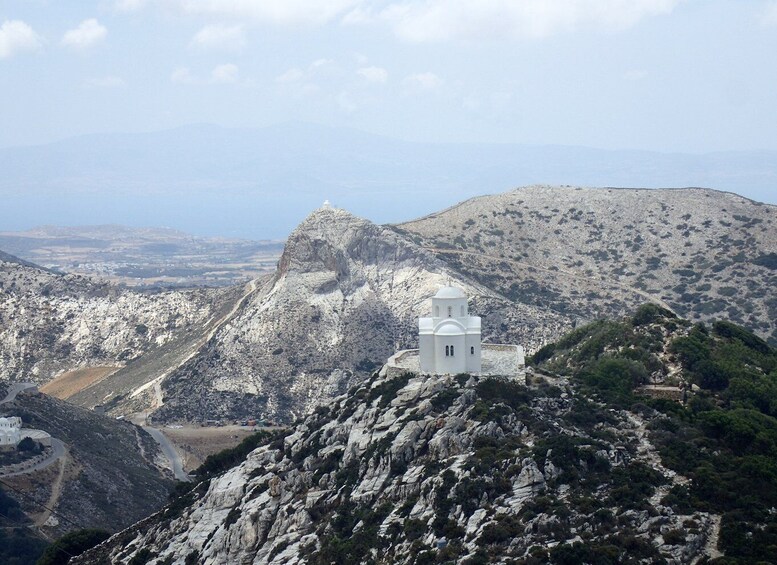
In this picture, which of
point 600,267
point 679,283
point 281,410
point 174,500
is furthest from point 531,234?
point 174,500

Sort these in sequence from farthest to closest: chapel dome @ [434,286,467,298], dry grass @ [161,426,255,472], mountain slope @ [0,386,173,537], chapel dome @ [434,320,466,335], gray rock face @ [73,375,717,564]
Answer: dry grass @ [161,426,255,472] < mountain slope @ [0,386,173,537] < chapel dome @ [434,286,467,298] < chapel dome @ [434,320,466,335] < gray rock face @ [73,375,717,564]

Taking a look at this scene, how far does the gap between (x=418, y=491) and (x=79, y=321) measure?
92.8 m

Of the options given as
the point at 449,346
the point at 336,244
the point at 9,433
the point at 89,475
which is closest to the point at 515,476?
the point at 449,346

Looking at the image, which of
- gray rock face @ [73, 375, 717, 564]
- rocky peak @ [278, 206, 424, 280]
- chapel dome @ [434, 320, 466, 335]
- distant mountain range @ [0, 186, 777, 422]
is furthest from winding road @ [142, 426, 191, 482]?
chapel dome @ [434, 320, 466, 335]

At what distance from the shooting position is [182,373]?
112m

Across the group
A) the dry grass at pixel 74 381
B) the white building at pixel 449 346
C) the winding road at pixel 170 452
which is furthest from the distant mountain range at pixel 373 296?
the white building at pixel 449 346

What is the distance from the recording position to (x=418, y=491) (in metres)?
47.8

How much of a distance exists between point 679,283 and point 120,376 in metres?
59.1

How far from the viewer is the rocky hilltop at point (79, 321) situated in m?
127

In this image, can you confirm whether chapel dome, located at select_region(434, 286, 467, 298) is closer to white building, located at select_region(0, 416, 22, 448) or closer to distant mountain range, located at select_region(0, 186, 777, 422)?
white building, located at select_region(0, 416, 22, 448)

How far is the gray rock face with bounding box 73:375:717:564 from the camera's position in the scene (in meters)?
41.6

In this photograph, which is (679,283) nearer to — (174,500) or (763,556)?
(174,500)

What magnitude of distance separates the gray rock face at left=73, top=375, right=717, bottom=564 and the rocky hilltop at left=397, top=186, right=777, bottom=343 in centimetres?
6266

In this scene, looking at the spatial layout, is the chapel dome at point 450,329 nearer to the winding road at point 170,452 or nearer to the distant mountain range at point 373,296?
the winding road at point 170,452
